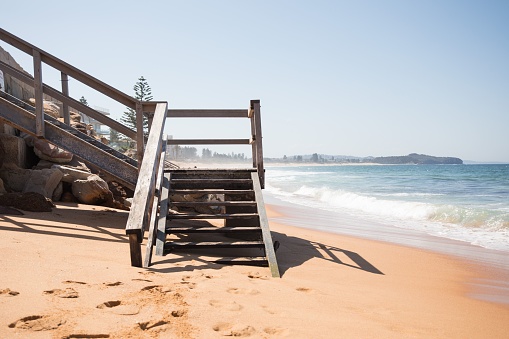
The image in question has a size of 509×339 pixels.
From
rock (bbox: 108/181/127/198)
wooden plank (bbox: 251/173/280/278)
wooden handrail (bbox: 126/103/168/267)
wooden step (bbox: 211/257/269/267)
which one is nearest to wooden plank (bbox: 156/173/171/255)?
wooden handrail (bbox: 126/103/168/267)

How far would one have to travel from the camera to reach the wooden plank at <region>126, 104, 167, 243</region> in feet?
10.8

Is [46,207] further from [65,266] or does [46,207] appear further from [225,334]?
[225,334]

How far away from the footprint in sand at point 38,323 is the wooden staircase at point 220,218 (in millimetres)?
1983

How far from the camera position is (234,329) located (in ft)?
7.27

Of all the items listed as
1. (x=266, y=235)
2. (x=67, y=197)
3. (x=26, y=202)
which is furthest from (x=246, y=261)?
(x=67, y=197)

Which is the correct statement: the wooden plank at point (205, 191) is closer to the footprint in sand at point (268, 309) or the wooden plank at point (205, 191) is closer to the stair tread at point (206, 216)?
the stair tread at point (206, 216)

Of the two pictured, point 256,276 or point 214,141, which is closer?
point 256,276

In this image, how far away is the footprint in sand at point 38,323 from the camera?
6.31 feet

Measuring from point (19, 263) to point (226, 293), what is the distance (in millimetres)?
1627

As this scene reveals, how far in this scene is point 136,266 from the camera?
343 centimetres

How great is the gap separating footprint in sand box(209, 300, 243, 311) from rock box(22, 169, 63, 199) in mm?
5250

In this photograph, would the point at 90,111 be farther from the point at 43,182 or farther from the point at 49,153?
the point at 49,153

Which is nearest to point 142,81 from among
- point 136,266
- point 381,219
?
point 381,219

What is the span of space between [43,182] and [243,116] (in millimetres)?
3742
